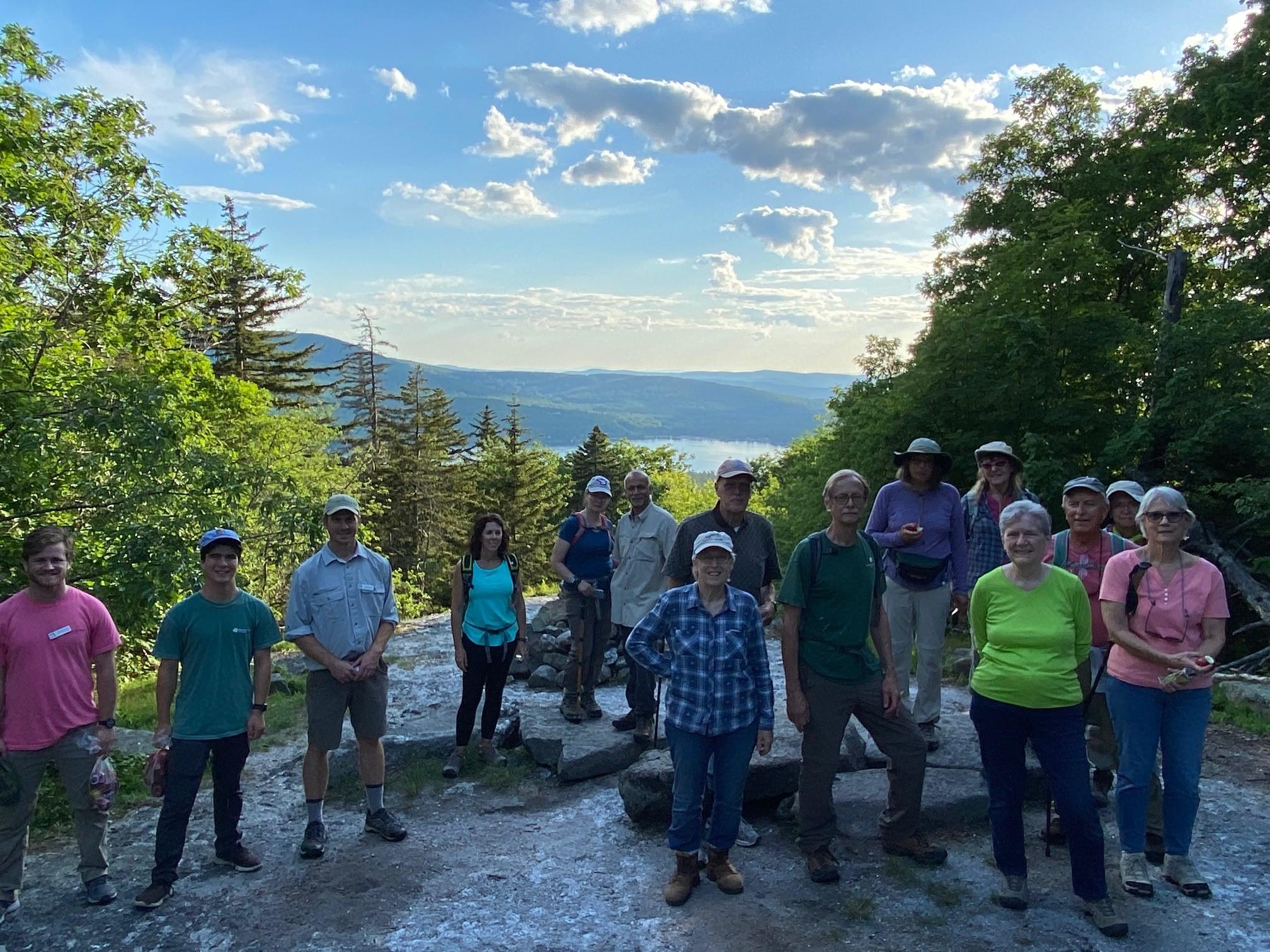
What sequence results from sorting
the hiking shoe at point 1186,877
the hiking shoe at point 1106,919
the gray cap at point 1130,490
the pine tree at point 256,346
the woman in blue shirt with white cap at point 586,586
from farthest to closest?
the pine tree at point 256,346, the woman in blue shirt with white cap at point 586,586, the gray cap at point 1130,490, the hiking shoe at point 1186,877, the hiking shoe at point 1106,919

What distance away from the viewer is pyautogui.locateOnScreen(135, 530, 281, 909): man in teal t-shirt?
4273 millimetres

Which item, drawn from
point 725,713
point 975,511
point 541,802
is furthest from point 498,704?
point 975,511

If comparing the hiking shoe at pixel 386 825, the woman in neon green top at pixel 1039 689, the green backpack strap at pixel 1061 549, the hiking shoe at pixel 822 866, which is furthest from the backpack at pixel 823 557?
the hiking shoe at pixel 386 825

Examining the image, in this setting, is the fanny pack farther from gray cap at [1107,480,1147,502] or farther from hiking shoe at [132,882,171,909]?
hiking shoe at [132,882,171,909]

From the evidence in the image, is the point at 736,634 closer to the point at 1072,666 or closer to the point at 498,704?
the point at 1072,666

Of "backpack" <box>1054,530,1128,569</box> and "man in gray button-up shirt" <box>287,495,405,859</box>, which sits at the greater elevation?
"backpack" <box>1054,530,1128,569</box>

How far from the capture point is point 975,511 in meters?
5.54

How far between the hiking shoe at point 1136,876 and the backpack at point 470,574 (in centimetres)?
395

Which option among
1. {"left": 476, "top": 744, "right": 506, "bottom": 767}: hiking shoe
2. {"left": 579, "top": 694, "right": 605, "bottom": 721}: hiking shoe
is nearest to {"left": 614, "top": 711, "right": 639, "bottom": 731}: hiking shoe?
{"left": 579, "top": 694, "right": 605, "bottom": 721}: hiking shoe

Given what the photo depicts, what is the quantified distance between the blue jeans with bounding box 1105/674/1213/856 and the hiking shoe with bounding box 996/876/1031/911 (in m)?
0.63

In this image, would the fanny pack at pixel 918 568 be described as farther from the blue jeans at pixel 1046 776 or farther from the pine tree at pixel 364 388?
the pine tree at pixel 364 388

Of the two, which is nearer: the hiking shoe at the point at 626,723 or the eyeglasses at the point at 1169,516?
the eyeglasses at the point at 1169,516

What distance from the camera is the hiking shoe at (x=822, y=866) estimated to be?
4301 millimetres

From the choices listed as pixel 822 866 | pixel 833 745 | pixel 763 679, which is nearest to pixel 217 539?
pixel 763 679
